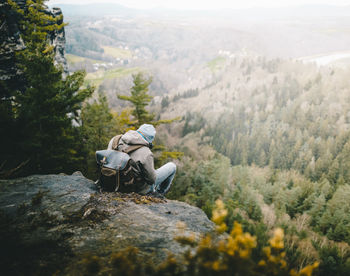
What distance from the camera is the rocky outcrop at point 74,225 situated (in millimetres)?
2834

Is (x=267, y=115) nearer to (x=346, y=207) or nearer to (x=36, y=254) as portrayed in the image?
(x=346, y=207)

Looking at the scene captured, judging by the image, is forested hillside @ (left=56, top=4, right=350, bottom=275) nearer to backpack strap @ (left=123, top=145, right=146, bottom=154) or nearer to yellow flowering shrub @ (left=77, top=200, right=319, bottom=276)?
backpack strap @ (left=123, top=145, right=146, bottom=154)

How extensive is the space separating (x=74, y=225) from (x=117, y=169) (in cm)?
162

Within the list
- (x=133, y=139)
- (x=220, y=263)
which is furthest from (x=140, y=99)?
(x=220, y=263)

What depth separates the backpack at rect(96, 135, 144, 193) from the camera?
200 inches

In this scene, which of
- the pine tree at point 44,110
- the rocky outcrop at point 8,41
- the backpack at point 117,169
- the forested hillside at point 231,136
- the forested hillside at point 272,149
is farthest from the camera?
the forested hillside at point 272,149

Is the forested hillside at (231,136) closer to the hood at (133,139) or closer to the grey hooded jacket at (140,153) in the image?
the grey hooded jacket at (140,153)

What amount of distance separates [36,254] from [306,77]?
172 m

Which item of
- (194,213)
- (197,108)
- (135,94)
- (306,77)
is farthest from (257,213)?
(306,77)

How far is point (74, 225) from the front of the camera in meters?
3.75

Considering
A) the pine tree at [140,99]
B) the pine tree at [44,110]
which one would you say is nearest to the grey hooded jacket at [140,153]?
the pine tree at [44,110]

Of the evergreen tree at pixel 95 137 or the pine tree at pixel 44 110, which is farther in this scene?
the evergreen tree at pixel 95 137

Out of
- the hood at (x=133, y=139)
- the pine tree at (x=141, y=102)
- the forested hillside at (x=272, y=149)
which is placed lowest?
the forested hillside at (x=272, y=149)

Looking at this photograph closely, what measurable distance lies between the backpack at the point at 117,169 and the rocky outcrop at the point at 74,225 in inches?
10.9
